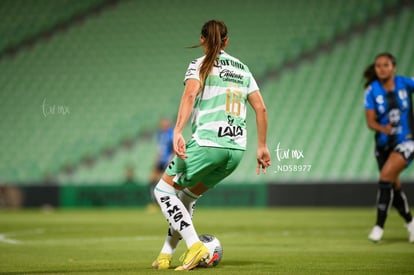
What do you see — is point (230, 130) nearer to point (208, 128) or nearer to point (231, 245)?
point (208, 128)

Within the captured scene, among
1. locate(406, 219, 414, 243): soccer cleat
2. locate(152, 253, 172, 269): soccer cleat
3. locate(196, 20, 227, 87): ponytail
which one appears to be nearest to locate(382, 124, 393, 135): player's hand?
locate(406, 219, 414, 243): soccer cleat

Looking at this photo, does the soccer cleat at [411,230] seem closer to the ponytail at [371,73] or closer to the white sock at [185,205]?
the ponytail at [371,73]

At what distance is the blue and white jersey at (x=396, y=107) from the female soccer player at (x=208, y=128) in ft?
10.9

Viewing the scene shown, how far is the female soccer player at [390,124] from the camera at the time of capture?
380 inches

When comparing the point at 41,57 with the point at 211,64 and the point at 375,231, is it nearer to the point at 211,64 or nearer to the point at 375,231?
the point at 375,231

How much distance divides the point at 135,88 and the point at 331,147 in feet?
19.7

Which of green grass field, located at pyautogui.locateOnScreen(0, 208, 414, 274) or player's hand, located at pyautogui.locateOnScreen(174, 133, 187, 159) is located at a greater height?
player's hand, located at pyautogui.locateOnScreen(174, 133, 187, 159)

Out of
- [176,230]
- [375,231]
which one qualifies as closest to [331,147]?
[375,231]

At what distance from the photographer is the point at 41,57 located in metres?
23.5

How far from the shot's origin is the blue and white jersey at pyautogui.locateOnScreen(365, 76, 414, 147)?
9.76 meters

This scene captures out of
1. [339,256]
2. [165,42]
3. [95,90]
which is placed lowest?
[339,256]

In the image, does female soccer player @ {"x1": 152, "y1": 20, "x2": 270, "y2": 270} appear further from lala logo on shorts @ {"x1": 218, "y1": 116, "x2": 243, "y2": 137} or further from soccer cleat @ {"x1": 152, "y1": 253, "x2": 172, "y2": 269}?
soccer cleat @ {"x1": 152, "y1": 253, "x2": 172, "y2": 269}

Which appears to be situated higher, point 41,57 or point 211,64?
point 41,57

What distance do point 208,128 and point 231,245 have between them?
11.1ft
